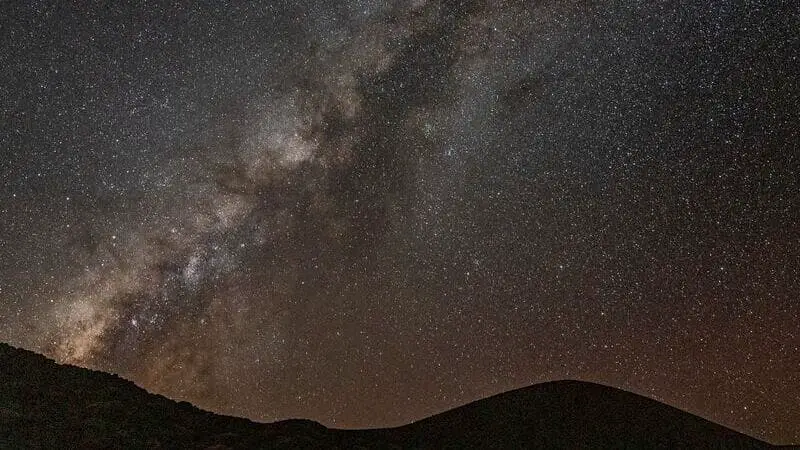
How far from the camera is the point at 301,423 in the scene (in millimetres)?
23875

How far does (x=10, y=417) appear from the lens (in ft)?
55.9

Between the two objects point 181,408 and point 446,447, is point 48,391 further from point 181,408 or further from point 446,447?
point 446,447

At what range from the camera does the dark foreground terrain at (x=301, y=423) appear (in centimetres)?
1809

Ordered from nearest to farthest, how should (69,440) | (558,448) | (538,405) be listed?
1. (69,440)
2. (558,448)
3. (538,405)

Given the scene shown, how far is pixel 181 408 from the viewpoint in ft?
75.9

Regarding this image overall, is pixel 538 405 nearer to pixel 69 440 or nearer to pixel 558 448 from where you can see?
pixel 558 448

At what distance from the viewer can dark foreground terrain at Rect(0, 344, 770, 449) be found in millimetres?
18094

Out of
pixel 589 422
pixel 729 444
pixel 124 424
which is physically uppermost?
pixel 124 424

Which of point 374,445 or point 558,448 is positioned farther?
point 558,448

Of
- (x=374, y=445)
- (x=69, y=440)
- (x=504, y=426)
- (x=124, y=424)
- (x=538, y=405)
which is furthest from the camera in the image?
(x=538, y=405)

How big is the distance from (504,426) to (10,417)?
18.6m

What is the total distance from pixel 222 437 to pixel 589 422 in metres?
16.5

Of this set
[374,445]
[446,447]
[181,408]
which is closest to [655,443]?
[446,447]

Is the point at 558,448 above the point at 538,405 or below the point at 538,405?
below
